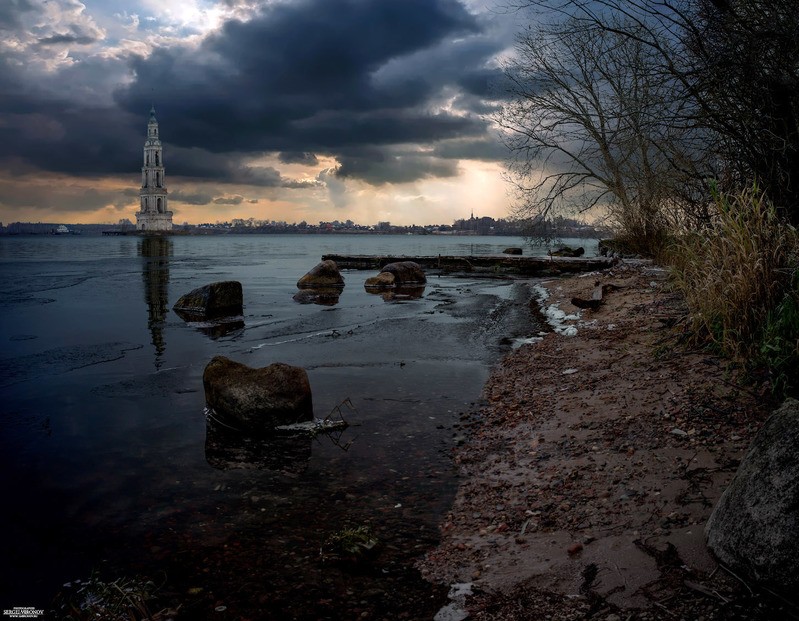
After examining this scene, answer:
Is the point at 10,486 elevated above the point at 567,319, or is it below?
below

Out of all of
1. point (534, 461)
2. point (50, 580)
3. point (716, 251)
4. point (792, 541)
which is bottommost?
point (50, 580)

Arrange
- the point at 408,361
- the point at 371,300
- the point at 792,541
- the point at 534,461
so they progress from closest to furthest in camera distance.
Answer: the point at 792,541 → the point at 534,461 → the point at 408,361 → the point at 371,300

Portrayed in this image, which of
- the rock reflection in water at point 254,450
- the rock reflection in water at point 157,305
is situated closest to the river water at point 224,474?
the rock reflection in water at point 254,450

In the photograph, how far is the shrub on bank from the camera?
16.9 feet

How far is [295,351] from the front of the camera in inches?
442

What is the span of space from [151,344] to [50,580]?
29.5ft

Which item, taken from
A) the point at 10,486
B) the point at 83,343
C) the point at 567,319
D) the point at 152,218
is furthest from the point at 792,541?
the point at 152,218

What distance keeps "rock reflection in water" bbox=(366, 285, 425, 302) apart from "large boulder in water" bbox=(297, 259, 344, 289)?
6.49 feet

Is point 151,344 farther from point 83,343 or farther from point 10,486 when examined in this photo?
point 10,486

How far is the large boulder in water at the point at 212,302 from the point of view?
52.6 ft

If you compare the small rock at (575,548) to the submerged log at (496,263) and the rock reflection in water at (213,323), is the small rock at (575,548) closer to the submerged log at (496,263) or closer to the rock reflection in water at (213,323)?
the rock reflection in water at (213,323)

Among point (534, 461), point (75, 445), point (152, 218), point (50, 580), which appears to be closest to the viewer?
point (50, 580)

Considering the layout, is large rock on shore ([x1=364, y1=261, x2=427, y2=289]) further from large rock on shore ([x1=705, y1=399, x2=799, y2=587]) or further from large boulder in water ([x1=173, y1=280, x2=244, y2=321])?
large rock on shore ([x1=705, y1=399, x2=799, y2=587])

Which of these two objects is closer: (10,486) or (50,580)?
(50,580)
